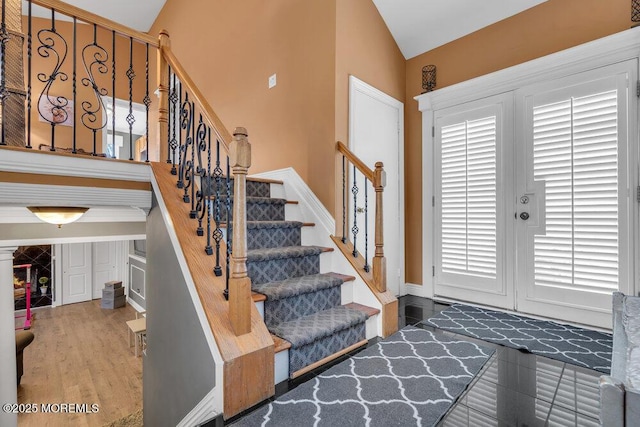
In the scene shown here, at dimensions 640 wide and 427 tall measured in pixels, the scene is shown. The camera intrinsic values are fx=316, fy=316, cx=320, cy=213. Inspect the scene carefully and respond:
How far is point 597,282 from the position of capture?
8.18ft

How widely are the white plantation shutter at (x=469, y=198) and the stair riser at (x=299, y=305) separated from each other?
60.2 inches

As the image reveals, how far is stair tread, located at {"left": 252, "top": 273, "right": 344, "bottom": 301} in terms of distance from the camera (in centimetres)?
202

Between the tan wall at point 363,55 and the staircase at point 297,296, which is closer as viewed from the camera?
the staircase at point 297,296

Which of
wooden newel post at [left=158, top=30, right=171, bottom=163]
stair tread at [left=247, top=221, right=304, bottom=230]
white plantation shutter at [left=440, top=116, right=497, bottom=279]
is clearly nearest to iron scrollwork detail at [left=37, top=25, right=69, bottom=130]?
wooden newel post at [left=158, top=30, right=171, bottom=163]

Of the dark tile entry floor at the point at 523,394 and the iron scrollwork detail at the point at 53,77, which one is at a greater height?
the iron scrollwork detail at the point at 53,77

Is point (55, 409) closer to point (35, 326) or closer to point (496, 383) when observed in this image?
point (35, 326)

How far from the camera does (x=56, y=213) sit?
260 centimetres

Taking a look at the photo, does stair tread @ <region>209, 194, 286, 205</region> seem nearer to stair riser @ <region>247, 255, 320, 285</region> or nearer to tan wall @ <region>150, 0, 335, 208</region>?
tan wall @ <region>150, 0, 335, 208</region>

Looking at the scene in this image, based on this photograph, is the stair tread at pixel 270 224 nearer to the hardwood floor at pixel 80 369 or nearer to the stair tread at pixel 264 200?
the stair tread at pixel 264 200

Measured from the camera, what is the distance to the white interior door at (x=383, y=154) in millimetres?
3043

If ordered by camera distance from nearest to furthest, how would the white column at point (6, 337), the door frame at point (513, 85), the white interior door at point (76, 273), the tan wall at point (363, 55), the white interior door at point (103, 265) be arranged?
the door frame at point (513, 85) → the white column at point (6, 337) → the tan wall at point (363, 55) → the white interior door at point (76, 273) → the white interior door at point (103, 265)

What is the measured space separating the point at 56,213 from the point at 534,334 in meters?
3.94

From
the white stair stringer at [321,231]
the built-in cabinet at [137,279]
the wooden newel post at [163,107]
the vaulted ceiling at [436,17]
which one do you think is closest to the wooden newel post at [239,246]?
the white stair stringer at [321,231]

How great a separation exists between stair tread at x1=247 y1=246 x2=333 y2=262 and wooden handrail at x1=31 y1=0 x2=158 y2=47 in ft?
5.77
